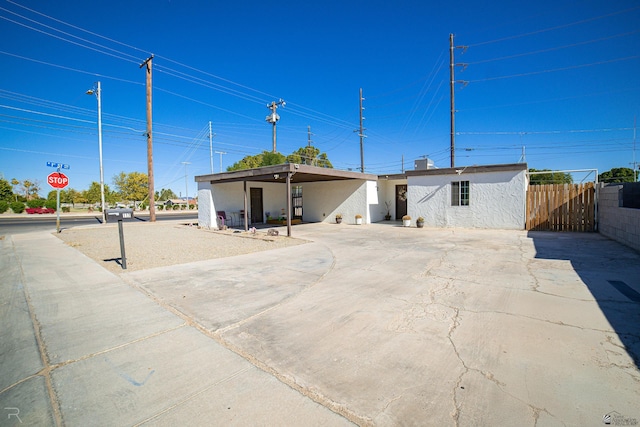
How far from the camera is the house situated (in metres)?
12.3

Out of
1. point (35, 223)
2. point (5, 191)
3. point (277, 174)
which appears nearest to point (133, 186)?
point (5, 191)

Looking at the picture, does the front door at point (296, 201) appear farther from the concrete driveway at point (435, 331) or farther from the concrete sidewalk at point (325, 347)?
the concrete sidewalk at point (325, 347)

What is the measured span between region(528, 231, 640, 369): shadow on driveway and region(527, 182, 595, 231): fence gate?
159 cm

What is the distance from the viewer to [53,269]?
20.6 ft

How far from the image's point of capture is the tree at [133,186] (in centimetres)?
5172

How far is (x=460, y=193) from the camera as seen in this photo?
13.5 m

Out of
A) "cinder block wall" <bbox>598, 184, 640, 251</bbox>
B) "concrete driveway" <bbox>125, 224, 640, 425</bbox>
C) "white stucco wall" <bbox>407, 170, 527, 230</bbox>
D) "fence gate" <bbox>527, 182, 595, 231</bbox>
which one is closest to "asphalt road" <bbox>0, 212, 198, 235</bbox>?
"concrete driveway" <bbox>125, 224, 640, 425</bbox>

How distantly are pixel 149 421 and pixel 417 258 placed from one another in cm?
634

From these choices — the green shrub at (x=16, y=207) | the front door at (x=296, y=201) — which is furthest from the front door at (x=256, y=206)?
the green shrub at (x=16, y=207)

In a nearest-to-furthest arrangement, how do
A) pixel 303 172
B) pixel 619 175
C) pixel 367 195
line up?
pixel 303 172
pixel 367 195
pixel 619 175

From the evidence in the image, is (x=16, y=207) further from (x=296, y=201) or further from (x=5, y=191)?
(x=296, y=201)

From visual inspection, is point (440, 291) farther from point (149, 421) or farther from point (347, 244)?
point (347, 244)

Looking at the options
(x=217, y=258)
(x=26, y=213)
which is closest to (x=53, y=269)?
(x=217, y=258)

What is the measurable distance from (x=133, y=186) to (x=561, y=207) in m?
60.4
